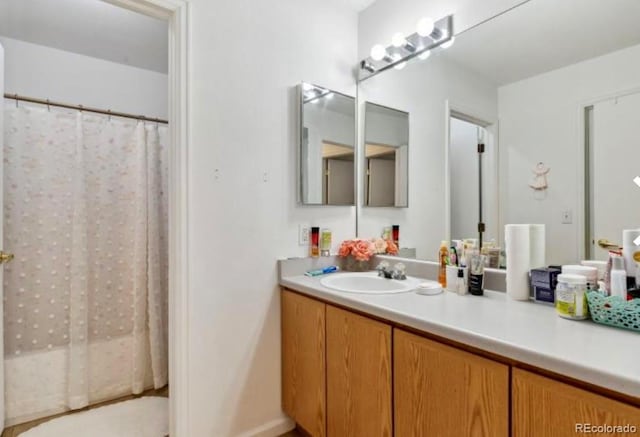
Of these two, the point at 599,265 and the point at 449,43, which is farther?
the point at 449,43

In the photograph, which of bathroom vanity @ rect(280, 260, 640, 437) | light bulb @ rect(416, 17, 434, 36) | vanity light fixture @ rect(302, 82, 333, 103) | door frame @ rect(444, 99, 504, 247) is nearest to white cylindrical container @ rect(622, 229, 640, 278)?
bathroom vanity @ rect(280, 260, 640, 437)

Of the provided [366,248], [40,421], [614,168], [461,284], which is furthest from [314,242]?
[40,421]

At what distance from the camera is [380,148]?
82.0 inches

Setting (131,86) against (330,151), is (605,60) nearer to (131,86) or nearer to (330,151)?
(330,151)

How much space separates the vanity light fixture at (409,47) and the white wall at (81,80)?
1645 millimetres

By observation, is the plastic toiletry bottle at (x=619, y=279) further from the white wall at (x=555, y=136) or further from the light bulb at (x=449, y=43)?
the light bulb at (x=449, y=43)

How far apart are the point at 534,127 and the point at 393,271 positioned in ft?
2.90

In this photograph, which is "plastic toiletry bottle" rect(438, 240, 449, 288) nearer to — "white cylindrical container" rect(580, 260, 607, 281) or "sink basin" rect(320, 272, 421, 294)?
"sink basin" rect(320, 272, 421, 294)

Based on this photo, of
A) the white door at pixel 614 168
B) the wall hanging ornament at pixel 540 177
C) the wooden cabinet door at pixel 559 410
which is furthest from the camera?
the wall hanging ornament at pixel 540 177

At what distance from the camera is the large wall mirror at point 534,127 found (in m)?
1.16

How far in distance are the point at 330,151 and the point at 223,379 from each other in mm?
1328

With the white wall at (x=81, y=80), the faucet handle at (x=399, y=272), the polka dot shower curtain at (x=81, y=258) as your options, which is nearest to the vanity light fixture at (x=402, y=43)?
the faucet handle at (x=399, y=272)

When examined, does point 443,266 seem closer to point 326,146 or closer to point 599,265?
point 599,265

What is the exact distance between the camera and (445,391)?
0.99 meters
